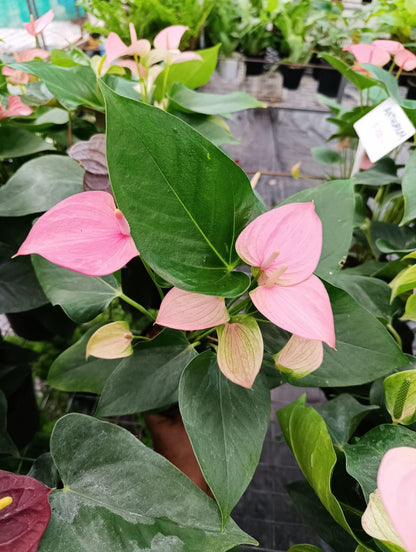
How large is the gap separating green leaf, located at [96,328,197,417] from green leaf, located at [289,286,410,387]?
134mm

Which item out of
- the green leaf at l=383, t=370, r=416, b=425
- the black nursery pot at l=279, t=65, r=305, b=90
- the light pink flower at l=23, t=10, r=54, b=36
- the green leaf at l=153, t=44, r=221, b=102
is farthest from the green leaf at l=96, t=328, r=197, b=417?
the black nursery pot at l=279, t=65, r=305, b=90

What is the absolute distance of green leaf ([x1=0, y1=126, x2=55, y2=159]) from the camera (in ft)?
2.03

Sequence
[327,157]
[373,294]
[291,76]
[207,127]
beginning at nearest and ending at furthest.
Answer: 1. [373,294]
2. [207,127]
3. [327,157]
4. [291,76]

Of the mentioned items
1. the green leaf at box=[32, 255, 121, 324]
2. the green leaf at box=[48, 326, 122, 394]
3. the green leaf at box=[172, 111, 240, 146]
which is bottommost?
the green leaf at box=[48, 326, 122, 394]

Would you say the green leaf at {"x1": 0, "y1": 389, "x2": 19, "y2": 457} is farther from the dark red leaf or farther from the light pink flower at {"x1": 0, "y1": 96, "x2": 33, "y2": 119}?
the light pink flower at {"x1": 0, "y1": 96, "x2": 33, "y2": 119}

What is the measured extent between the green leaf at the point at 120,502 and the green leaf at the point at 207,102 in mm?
487

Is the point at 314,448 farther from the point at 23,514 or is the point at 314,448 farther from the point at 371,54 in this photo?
the point at 371,54

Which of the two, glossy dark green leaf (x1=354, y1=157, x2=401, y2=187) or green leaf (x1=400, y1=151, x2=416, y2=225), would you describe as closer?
green leaf (x1=400, y1=151, x2=416, y2=225)

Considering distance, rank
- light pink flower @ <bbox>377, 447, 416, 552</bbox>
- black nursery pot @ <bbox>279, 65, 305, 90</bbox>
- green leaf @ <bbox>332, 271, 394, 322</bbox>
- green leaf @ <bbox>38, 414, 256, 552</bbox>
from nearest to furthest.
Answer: light pink flower @ <bbox>377, 447, 416, 552</bbox> → green leaf @ <bbox>38, 414, 256, 552</bbox> → green leaf @ <bbox>332, 271, 394, 322</bbox> → black nursery pot @ <bbox>279, 65, 305, 90</bbox>

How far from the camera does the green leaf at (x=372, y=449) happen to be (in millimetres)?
349

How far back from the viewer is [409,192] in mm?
504

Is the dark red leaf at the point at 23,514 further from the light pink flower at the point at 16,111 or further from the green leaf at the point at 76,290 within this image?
the light pink flower at the point at 16,111

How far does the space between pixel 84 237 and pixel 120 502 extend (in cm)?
22

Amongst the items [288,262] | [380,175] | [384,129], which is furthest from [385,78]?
[288,262]
